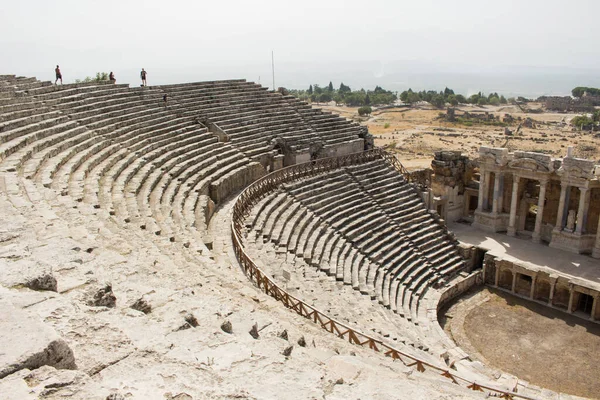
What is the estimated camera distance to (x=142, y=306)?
6.19 meters

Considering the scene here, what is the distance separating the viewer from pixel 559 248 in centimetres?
2498

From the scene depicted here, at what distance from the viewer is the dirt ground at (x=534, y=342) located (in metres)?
16.5

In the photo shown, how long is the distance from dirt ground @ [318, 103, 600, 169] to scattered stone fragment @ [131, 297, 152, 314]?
1519 inches

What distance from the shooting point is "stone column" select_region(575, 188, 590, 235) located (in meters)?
23.9

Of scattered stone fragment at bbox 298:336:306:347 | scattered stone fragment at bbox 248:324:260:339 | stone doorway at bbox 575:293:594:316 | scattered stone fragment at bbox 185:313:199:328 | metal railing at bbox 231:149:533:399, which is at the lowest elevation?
stone doorway at bbox 575:293:594:316

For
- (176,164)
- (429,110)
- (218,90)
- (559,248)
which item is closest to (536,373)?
(559,248)

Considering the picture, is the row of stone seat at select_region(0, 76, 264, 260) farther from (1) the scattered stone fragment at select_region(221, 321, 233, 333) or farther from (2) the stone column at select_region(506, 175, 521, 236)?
(2) the stone column at select_region(506, 175, 521, 236)

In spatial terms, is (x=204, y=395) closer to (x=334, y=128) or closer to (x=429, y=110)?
(x=334, y=128)

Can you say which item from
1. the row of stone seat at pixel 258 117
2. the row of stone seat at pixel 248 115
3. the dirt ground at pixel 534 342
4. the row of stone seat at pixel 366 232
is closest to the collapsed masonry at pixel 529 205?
the dirt ground at pixel 534 342

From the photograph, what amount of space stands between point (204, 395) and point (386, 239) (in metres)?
18.1

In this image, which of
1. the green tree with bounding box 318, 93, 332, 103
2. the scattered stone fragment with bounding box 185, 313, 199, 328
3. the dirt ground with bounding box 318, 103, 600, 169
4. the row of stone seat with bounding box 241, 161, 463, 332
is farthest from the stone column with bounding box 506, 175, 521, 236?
the green tree with bounding box 318, 93, 332, 103

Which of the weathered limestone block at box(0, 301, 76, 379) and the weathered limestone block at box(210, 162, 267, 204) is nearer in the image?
the weathered limestone block at box(0, 301, 76, 379)

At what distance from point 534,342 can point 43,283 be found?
1820 centimetres

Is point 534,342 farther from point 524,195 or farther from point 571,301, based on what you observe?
point 524,195
